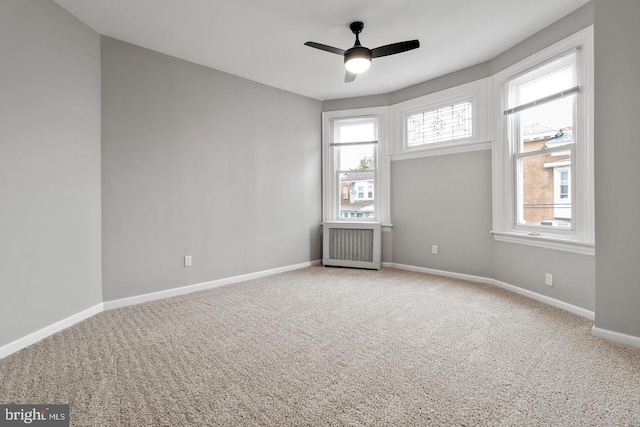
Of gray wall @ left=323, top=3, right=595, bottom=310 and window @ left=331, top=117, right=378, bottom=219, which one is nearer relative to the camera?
gray wall @ left=323, top=3, right=595, bottom=310

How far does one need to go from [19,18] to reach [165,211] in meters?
1.91

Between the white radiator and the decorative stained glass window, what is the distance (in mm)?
1456

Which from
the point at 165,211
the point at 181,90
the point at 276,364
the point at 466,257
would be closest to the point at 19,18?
the point at 181,90

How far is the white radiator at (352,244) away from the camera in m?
4.75

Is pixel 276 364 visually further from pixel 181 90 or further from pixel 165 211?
pixel 181 90

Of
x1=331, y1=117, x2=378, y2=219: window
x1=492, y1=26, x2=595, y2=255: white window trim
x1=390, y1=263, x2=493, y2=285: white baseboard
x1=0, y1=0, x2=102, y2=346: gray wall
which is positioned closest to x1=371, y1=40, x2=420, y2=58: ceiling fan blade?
x1=492, y1=26, x2=595, y2=255: white window trim

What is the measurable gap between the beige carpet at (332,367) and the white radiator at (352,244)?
1597mm

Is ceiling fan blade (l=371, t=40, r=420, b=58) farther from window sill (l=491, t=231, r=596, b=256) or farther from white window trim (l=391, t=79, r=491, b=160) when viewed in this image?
window sill (l=491, t=231, r=596, b=256)

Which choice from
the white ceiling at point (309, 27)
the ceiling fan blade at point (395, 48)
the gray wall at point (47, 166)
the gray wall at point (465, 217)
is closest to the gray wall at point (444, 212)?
the gray wall at point (465, 217)

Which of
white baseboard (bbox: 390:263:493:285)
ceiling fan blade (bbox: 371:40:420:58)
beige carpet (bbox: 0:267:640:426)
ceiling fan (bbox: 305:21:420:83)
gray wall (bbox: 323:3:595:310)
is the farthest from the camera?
white baseboard (bbox: 390:263:493:285)

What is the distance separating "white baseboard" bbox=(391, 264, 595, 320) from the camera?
9.20 ft

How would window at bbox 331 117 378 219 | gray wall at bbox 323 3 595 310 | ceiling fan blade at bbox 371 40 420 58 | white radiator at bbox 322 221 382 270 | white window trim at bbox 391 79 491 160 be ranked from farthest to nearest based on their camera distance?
window at bbox 331 117 378 219
white radiator at bbox 322 221 382 270
white window trim at bbox 391 79 491 160
gray wall at bbox 323 3 595 310
ceiling fan blade at bbox 371 40 420 58

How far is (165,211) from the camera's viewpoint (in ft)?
11.3

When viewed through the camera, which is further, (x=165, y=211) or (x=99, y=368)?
(x=165, y=211)
